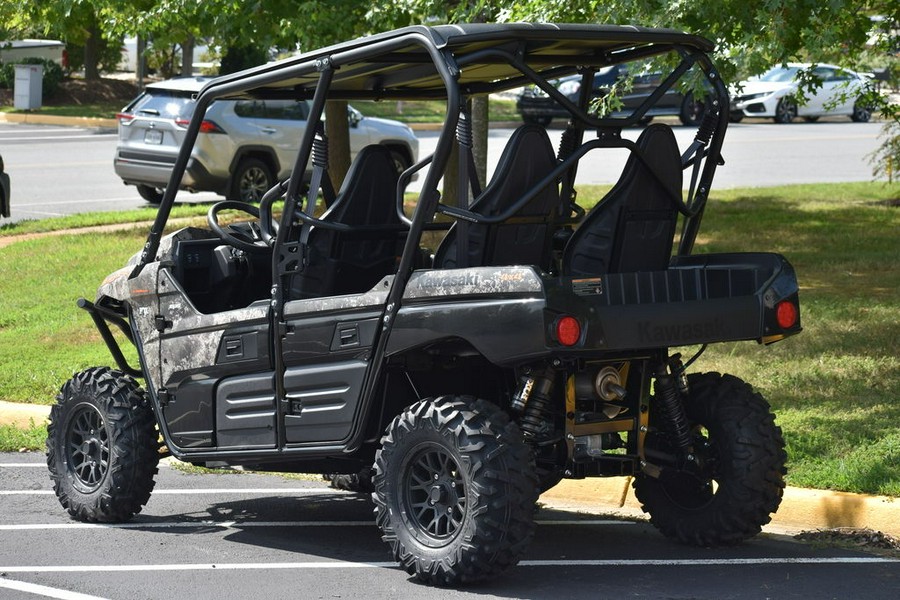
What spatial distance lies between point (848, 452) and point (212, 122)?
12952mm

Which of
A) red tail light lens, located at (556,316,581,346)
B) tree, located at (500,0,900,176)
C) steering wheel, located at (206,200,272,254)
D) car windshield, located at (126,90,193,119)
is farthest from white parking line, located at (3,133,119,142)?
red tail light lens, located at (556,316,581,346)

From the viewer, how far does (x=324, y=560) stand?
632cm

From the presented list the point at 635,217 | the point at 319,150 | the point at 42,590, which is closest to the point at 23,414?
the point at 42,590

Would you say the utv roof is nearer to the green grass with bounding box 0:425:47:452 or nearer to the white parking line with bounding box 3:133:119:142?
the green grass with bounding box 0:425:47:452

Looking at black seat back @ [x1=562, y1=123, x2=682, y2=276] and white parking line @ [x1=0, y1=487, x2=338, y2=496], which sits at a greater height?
black seat back @ [x1=562, y1=123, x2=682, y2=276]

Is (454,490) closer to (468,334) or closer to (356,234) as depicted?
(468,334)

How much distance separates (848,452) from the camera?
744cm

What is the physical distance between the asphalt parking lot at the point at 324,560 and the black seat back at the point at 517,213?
1.30m

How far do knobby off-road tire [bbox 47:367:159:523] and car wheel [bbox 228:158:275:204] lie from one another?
38.6 feet

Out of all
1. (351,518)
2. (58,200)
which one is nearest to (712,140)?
(351,518)

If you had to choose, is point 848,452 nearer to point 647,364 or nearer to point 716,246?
point 647,364

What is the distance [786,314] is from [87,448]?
11.2ft

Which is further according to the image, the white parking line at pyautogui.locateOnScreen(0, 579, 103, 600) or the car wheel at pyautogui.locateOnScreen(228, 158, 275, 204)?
the car wheel at pyautogui.locateOnScreen(228, 158, 275, 204)

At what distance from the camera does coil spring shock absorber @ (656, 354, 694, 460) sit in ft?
20.2
